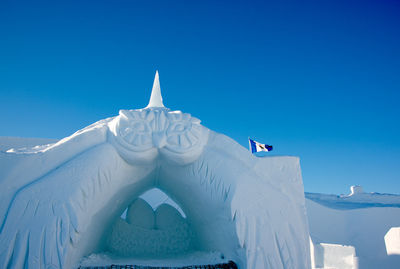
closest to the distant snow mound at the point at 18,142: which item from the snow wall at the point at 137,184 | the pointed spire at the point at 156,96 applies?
the pointed spire at the point at 156,96

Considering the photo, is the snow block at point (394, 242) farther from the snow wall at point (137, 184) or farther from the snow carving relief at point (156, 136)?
the snow carving relief at point (156, 136)

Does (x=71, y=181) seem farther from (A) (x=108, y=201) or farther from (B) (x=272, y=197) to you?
(B) (x=272, y=197)

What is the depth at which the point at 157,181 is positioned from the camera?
4398mm

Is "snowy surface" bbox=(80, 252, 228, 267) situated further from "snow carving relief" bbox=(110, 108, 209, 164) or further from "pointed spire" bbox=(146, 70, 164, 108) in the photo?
"pointed spire" bbox=(146, 70, 164, 108)

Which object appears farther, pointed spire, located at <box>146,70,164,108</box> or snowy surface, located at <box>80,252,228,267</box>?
pointed spire, located at <box>146,70,164,108</box>

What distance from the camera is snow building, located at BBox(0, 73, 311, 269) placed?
2.64 metres

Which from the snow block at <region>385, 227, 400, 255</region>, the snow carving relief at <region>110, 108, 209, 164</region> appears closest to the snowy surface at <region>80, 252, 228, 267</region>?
the snow carving relief at <region>110, 108, 209, 164</region>

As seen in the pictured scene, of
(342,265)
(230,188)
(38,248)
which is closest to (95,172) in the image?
(38,248)

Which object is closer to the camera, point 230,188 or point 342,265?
point 230,188

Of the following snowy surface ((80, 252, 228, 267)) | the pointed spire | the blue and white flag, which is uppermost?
the pointed spire

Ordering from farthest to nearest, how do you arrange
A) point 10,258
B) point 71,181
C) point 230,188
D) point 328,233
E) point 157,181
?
1. point 328,233
2. point 157,181
3. point 230,188
4. point 71,181
5. point 10,258

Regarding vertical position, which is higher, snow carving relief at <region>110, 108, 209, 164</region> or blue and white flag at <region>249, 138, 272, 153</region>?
blue and white flag at <region>249, 138, 272, 153</region>

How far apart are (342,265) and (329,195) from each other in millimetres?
6226

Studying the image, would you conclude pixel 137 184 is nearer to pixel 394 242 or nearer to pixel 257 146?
pixel 257 146
